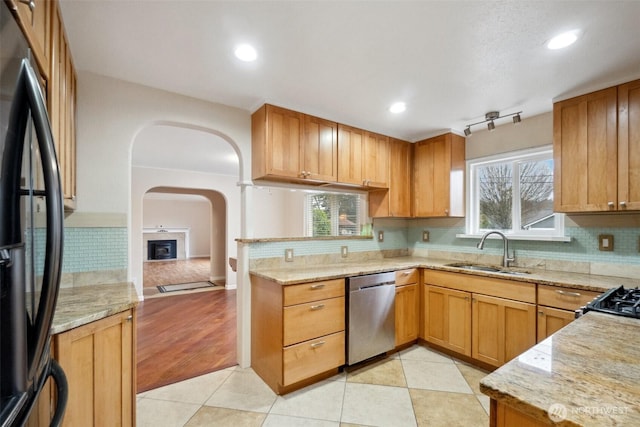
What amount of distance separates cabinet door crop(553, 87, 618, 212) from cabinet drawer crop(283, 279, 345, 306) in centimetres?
193

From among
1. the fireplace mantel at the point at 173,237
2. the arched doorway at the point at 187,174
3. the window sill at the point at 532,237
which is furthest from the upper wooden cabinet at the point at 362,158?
the fireplace mantel at the point at 173,237

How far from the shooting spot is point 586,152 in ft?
7.43

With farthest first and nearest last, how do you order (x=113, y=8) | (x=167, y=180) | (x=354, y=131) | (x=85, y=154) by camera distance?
(x=167, y=180) < (x=354, y=131) < (x=85, y=154) < (x=113, y=8)

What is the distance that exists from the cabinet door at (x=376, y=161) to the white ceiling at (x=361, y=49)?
66 centimetres

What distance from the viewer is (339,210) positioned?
3355 millimetres

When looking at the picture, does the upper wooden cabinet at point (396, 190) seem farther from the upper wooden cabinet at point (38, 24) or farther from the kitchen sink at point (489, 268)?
the upper wooden cabinet at point (38, 24)

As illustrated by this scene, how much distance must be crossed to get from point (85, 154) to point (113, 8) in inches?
40.5

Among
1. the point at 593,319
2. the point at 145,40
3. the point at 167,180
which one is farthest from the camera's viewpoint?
the point at 167,180

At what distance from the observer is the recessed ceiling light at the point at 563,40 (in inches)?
63.5

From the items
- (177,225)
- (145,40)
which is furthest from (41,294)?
(177,225)

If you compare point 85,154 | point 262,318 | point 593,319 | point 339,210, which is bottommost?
point 262,318

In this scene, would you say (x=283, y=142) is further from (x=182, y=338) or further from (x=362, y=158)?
(x=182, y=338)

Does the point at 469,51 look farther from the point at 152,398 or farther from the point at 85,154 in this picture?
the point at 152,398

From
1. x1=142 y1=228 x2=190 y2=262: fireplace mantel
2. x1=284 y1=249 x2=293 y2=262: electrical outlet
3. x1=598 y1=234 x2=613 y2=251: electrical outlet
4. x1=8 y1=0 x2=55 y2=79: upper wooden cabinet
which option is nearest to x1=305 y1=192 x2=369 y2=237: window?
x1=284 y1=249 x2=293 y2=262: electrical outlet
